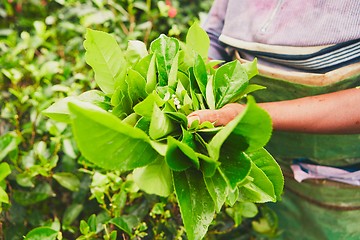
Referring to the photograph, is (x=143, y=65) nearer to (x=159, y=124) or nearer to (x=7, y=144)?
(x=159, y=124)

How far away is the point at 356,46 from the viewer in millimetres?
751

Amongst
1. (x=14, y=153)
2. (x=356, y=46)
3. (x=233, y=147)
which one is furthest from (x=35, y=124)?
(x=356, y=46)

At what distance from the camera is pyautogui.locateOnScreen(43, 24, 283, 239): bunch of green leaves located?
1.54 feet

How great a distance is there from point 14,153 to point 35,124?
135 mm

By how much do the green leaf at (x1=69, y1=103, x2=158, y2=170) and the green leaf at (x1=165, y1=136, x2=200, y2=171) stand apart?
0.03 meters

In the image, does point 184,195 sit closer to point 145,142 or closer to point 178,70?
point 145,142

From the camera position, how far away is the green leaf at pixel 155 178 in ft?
1.83

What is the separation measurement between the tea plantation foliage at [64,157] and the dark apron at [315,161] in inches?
3.9

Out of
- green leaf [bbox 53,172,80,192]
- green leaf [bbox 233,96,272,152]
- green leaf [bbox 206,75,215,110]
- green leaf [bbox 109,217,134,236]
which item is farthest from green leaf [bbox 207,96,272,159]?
green leaf [bbox 53,172,80,192]

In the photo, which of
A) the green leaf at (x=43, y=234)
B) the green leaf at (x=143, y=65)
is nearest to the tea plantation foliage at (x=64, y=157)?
the green leaf at (x=43, y=234)

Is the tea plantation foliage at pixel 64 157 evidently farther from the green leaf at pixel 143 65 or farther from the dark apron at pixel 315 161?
the green leaf at pixel 143 65

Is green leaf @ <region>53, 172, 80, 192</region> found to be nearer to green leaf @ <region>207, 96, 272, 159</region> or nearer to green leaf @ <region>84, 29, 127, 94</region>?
green leaf @ <region>84, 29, 127, 94</region>

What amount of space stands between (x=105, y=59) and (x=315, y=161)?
606 millimetres

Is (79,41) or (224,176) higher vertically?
(224,176)
